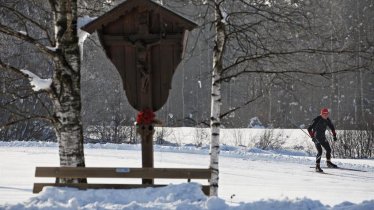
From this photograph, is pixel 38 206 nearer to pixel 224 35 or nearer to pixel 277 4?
pixel 224 35

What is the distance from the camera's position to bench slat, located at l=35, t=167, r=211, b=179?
6.95 m

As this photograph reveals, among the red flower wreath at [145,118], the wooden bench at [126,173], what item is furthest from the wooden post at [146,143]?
the wooden bench at [126,173]

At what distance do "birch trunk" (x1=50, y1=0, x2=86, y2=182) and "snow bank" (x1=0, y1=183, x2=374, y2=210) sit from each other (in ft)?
4.12

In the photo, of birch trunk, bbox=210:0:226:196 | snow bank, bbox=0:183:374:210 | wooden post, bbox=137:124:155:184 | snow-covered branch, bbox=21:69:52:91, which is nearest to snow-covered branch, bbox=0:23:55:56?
snow-covered branch, bbox=21:69:52:91

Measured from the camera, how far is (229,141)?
2942cm

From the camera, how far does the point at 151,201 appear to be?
6.55 m

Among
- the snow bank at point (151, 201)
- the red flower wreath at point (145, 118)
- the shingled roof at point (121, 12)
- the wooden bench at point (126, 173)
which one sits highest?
the shingled roof at point (121, 12)

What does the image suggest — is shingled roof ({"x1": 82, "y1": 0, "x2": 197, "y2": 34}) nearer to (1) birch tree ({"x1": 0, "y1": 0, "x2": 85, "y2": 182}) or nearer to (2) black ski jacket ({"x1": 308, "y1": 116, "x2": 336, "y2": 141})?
(1) birch tree ({"x1": 0, "y1": 0, "x2": 85, "y2": 182})

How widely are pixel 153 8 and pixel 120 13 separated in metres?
0.49

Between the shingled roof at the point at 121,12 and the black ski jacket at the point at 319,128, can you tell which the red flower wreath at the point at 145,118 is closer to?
the shingled roof at the point at 121,12

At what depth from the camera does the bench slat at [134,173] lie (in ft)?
22.8

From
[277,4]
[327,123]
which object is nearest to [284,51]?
[277,4]

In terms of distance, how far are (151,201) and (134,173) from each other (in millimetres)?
590

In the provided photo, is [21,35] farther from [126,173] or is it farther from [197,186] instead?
[197,186]
